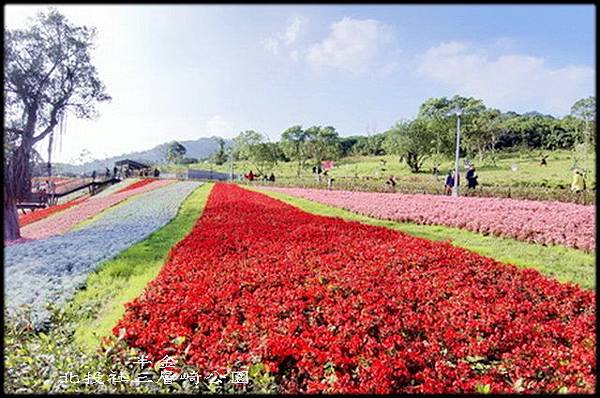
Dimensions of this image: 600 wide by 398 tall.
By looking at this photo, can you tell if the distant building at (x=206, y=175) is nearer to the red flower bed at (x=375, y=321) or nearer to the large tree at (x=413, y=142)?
the large tree at (x=413, y=142)

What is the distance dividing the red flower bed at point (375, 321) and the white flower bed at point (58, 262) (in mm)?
1257

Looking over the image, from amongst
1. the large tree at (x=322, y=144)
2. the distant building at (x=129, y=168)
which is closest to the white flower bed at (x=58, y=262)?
the distant building at (x=129, y=168)

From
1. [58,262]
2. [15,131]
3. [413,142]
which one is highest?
[413,142]

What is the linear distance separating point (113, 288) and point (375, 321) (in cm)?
339

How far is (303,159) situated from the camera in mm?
47312

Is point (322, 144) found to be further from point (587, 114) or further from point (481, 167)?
point (587, 114)

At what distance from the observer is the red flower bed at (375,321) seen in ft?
8.53

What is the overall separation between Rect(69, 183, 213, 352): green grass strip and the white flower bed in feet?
0.64

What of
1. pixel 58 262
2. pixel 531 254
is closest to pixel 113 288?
pixel 58 262

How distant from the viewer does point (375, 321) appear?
328 cm

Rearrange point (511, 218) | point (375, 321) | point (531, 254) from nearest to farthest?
1. point (375, 321)
2. point (531, 254)
3. point (511, 218)

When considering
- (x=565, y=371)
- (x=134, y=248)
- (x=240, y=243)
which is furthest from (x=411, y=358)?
(x=134, y=248)

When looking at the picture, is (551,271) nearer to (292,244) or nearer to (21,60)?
(292,244)

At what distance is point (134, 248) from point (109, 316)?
321 centimetres
